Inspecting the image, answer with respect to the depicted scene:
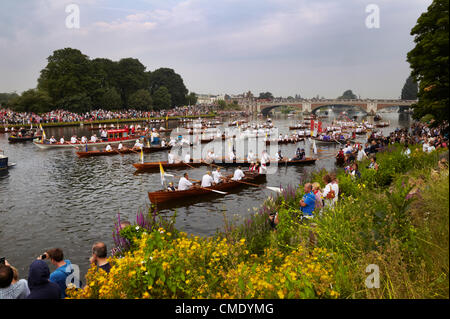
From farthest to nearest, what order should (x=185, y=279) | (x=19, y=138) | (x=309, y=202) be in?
(x=19, y=138) → (x=309, y=202) → (x=185, y=279)

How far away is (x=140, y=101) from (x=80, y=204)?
8686 cm

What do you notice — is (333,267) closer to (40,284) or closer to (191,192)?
(40,284)

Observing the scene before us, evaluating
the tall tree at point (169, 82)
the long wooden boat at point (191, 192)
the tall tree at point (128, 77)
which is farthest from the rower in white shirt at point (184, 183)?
the tall tree at point (169, 82)

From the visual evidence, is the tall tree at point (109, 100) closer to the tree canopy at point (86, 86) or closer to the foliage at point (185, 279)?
the tree canopy at point (86, 86)

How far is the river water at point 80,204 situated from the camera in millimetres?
13625

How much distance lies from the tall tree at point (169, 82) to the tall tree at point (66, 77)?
43094mm

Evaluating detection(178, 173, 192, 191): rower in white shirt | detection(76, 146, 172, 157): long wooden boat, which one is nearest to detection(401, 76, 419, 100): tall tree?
detection(76, 146, 172, 157): long wooden boat

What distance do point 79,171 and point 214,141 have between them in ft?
84.2

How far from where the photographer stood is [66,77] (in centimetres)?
7800

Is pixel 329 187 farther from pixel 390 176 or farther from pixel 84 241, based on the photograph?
pixel 84 241

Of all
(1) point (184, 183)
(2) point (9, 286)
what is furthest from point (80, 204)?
(2) point (9, 286)

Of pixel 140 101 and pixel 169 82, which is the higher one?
pixel 169 82

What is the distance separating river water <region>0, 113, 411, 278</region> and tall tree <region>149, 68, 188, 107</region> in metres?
101
